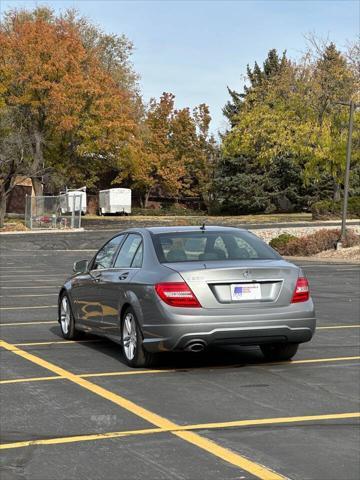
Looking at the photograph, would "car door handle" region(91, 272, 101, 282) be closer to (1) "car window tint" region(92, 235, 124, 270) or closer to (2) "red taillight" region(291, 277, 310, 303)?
(1) "car window tint" region(92, 235, 124, 270)

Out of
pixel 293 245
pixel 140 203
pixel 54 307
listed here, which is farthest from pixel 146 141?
pixel 54 307

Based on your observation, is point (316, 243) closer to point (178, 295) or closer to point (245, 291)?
point (245, 291)

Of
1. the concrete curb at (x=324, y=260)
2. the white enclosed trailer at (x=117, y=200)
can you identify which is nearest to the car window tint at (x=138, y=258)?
the concrete curb at (x=324, y=260)

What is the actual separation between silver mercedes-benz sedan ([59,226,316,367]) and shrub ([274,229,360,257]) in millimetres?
27958

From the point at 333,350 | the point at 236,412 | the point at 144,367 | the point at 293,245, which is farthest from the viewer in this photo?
the point at 293,245

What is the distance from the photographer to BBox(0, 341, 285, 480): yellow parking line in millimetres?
5422

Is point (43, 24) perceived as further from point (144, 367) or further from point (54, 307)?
point (144, 367)

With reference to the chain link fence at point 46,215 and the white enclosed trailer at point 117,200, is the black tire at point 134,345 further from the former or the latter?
the white enclosed trailer at point 117,200

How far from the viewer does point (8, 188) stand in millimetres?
55406

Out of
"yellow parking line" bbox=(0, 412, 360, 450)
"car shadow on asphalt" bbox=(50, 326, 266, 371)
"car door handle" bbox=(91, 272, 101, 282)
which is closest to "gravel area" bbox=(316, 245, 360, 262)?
"car shadow on asphalt" bbox=(50, 326, 266, 371)

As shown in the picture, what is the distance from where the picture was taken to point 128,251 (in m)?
10.1

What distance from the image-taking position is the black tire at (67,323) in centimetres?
1141

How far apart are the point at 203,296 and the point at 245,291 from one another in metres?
0.45

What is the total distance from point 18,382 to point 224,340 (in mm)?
2107
